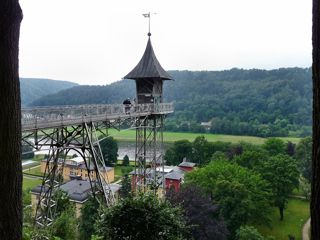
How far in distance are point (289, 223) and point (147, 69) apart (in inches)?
757

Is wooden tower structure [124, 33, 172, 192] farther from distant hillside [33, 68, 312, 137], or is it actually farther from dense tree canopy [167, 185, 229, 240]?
distant hillside [33, 68, 312, 137]

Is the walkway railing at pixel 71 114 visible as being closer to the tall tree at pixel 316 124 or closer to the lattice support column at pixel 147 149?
the lattice support column at pixel 147 149

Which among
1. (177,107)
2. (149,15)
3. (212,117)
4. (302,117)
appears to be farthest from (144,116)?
(177,107)

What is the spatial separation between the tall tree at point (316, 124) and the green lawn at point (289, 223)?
24.3 metres

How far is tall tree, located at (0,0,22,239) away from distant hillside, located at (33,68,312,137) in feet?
208

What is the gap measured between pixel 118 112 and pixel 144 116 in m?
2.51

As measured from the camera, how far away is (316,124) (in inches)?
90.8

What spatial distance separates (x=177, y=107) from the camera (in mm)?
94938

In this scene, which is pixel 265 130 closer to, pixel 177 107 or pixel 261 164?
pixel 177 107

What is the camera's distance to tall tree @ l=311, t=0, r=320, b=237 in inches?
89.4

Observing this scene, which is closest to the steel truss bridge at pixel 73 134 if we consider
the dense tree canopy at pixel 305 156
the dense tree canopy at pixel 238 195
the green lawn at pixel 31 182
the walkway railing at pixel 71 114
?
the walkway railing at pixel 71 114

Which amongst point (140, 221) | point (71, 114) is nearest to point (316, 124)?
point (140, 221)

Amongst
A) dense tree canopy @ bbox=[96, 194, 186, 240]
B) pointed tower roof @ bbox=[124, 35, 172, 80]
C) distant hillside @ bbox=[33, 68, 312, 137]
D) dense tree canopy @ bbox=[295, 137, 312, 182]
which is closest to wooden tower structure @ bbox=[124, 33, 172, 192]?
pointed tower roof @ bbox=[124, 35, 172, 80]

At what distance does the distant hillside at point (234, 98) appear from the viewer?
7150cm
